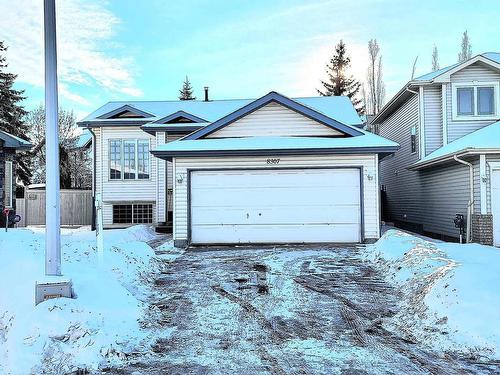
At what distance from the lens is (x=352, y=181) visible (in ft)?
39.9

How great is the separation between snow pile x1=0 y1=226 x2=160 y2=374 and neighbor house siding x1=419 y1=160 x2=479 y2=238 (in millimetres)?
10819

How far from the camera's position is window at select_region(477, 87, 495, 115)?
15.5m

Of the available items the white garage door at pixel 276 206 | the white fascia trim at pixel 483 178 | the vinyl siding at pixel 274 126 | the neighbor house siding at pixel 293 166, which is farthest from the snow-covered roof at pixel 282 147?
the white fascia trim at pixel 483 178

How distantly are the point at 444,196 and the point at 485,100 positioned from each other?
416cm

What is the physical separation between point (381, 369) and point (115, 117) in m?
16.8

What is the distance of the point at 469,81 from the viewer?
616 inches

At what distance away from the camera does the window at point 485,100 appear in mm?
15508

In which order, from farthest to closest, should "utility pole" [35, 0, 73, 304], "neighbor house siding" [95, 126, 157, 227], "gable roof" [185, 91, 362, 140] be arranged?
"neighbor house siding" [95, 126, 157, 227] → "gable roof" [185, 91, 362, 140] → "utility pole" [35, 0, 73, 304]

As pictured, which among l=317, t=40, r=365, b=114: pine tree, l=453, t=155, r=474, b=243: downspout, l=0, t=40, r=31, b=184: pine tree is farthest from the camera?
l=317, t=40, r=365, b=114: pine tree

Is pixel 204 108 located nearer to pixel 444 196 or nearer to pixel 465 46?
pixel 444 196

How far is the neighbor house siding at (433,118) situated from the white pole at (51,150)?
14.6 metres

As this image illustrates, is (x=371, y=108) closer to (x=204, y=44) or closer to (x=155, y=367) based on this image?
(x=204, y=44)

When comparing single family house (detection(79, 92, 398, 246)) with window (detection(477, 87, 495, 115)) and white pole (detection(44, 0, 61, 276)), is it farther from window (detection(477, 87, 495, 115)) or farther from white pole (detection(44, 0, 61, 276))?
white pole (detection(44, 0, 61, 276))

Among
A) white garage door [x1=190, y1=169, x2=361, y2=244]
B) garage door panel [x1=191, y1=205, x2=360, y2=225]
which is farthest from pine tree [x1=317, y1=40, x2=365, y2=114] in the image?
garage door panel [x1=191, y1=205, x2=360, y2=225]
